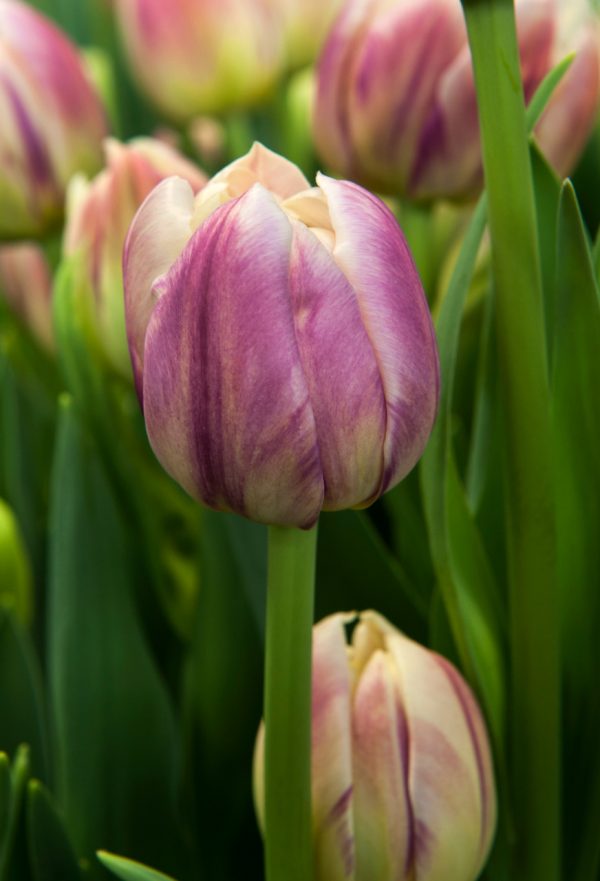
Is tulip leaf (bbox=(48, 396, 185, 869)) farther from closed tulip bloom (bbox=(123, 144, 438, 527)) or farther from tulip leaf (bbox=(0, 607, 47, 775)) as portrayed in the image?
closed tulip bloom (bbox=(123, 144, 438, 527))

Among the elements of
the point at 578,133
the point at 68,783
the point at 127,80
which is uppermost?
the point at 127,80

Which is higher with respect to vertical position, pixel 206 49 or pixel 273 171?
pixel 206 49

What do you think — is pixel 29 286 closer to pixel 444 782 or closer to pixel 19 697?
pixel 19 697

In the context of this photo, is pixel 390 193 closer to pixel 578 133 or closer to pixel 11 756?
pixel 578 133

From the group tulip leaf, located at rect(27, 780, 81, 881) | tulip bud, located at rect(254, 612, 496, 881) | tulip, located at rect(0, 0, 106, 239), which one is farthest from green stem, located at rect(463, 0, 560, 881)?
tulip, located at rect(0, 0, 106, 239)

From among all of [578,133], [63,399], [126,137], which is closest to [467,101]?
[578,133]

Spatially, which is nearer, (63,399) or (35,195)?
(63,399)

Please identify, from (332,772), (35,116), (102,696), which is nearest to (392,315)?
(332,772)

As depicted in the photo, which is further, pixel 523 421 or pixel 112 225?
pixel 112 225
